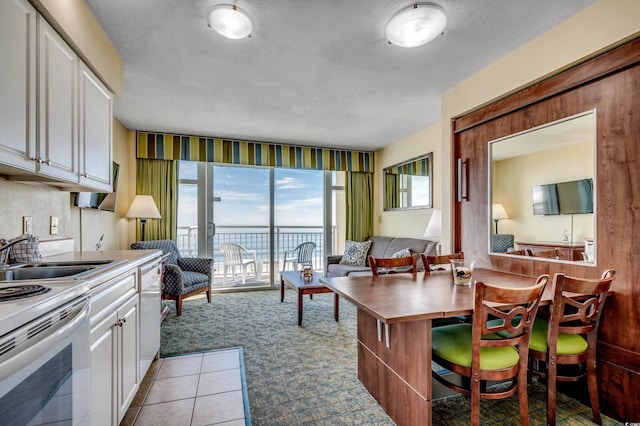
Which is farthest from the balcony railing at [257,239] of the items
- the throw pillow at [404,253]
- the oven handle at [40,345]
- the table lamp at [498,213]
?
the oven handle at [40,345]

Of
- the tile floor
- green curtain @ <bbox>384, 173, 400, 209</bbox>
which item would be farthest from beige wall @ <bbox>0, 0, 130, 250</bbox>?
green curtain @ <bbox>384, 173, 400, 209</bbox>

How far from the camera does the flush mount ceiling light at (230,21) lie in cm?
190

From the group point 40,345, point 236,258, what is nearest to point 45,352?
point 40,345

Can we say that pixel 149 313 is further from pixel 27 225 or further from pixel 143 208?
pixel 143 208

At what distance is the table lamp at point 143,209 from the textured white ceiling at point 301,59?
992 mm

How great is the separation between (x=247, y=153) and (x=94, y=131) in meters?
2.95

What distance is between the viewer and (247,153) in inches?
199

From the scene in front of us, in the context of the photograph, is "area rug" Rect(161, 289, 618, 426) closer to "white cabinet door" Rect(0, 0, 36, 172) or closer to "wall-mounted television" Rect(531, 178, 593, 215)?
"wall-mounted television" Rect(531, 178, 593, 215)

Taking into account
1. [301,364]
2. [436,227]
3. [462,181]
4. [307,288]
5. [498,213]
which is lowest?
[301,364]

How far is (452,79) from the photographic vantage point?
2.90 metres

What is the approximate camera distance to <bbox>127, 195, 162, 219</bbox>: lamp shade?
411 centimetres

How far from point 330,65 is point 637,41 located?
1.91 m

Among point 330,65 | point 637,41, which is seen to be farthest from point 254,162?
point 637,41

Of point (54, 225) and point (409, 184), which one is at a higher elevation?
point (409, 184)
